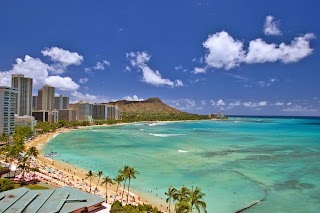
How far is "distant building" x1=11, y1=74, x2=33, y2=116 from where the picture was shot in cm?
15650

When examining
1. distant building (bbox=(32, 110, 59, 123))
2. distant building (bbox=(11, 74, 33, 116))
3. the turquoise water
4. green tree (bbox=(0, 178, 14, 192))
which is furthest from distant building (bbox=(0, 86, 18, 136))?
distant building (bbox=(32, 110, 59, 123))

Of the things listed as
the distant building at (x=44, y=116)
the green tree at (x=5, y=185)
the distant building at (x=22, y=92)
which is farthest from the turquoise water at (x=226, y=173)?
the distant building at (x=44, y=116)

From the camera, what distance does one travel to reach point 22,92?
158 m

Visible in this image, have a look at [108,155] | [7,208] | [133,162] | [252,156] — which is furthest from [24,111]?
[7,208]

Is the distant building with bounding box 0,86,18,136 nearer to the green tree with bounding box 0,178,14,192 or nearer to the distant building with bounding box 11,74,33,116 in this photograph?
the distant building with bounding box 11,74,33,116

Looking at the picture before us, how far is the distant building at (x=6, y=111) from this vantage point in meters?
92.8

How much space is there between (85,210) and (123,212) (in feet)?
17.2

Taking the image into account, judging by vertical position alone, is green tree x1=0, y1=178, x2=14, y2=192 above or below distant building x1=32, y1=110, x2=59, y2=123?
below

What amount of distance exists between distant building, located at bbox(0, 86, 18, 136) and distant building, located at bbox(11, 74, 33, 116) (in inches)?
2462

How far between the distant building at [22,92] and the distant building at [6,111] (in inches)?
2462

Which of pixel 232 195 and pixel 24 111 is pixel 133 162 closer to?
pixel 232 195

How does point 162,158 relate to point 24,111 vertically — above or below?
below

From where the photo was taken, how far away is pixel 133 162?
6438cm

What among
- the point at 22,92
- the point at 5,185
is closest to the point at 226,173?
the point at 5,185
